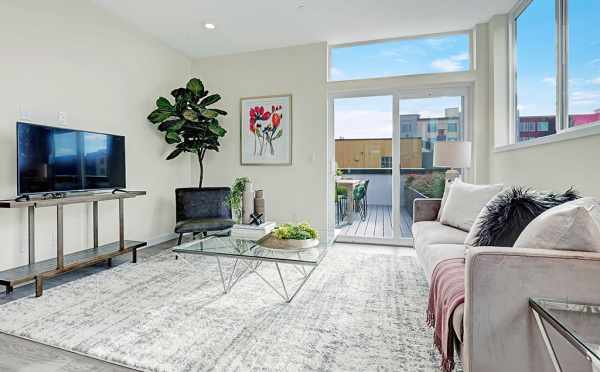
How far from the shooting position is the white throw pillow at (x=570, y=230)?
119 centimetres

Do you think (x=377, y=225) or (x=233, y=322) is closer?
(x=233, y=322)

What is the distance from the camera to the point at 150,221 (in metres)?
4.29

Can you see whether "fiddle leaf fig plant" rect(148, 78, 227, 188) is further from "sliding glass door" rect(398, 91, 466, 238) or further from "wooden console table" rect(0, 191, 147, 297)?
"sliding glass door" rect(398, 91, 466, 238)

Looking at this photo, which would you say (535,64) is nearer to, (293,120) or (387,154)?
(387,154)

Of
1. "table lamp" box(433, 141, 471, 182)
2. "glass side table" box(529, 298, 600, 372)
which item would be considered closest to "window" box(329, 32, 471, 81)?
"table lamp" box(433, 141, 471, 182)

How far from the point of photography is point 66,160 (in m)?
2.92

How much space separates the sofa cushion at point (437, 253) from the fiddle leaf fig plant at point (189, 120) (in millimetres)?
3308

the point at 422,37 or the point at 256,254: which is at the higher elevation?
the point at 422,37

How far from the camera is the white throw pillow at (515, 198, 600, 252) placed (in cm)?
119

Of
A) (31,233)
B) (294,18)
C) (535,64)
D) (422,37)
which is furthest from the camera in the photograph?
(422,37)

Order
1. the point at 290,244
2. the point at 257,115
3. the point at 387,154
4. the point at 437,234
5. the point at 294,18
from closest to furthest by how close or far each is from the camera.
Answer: the point at 290,244
the point at 437,234
the point at 294,18
the point at 387,154
the point at 257,115

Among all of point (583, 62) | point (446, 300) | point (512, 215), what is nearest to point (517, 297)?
point (446, 300)

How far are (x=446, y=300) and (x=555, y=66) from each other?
2.38m

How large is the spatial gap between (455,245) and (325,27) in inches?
120
